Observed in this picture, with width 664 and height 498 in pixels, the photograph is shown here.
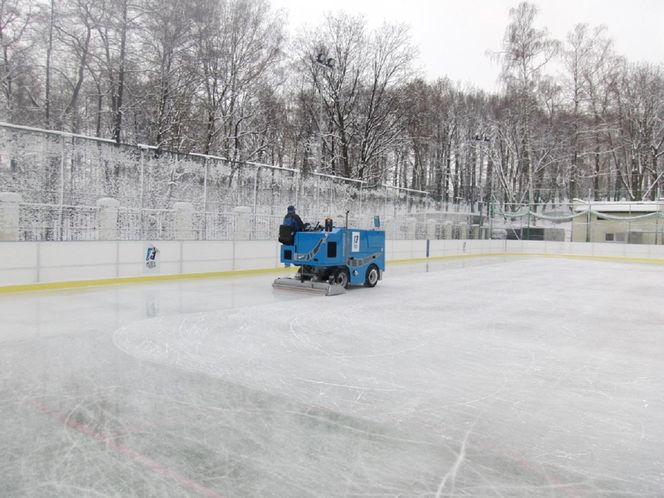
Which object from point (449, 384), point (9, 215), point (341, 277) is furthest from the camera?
point (341, 277)

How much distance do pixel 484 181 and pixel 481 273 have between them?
102 ft

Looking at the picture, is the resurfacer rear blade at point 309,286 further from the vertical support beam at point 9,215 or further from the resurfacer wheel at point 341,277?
the vertical support beam at point 9,215

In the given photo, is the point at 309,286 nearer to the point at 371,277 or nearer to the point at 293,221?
the point at 293,221

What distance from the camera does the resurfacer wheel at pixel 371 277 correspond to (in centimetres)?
1255

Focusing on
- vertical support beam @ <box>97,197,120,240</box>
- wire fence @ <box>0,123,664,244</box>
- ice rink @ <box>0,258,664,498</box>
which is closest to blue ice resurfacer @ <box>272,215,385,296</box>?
ice rink @ <box>0,258,664,498</box>

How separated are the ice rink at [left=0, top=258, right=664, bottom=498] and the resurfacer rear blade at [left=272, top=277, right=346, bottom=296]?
2431 mm

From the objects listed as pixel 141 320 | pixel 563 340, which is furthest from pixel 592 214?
pixel 141 320

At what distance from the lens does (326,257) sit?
11141mm

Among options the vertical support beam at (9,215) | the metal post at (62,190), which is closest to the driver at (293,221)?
the metal post at (62,190)

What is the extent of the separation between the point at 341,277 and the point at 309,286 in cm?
84

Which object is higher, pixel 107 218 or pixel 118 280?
pixel 107 218

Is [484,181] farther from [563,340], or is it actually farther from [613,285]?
[563,340]

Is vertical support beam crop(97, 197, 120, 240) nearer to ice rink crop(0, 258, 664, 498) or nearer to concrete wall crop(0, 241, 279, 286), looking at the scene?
concrete wall crop(0, 241, 279, 286)

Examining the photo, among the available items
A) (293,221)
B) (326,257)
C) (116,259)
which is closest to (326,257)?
(326,257)
